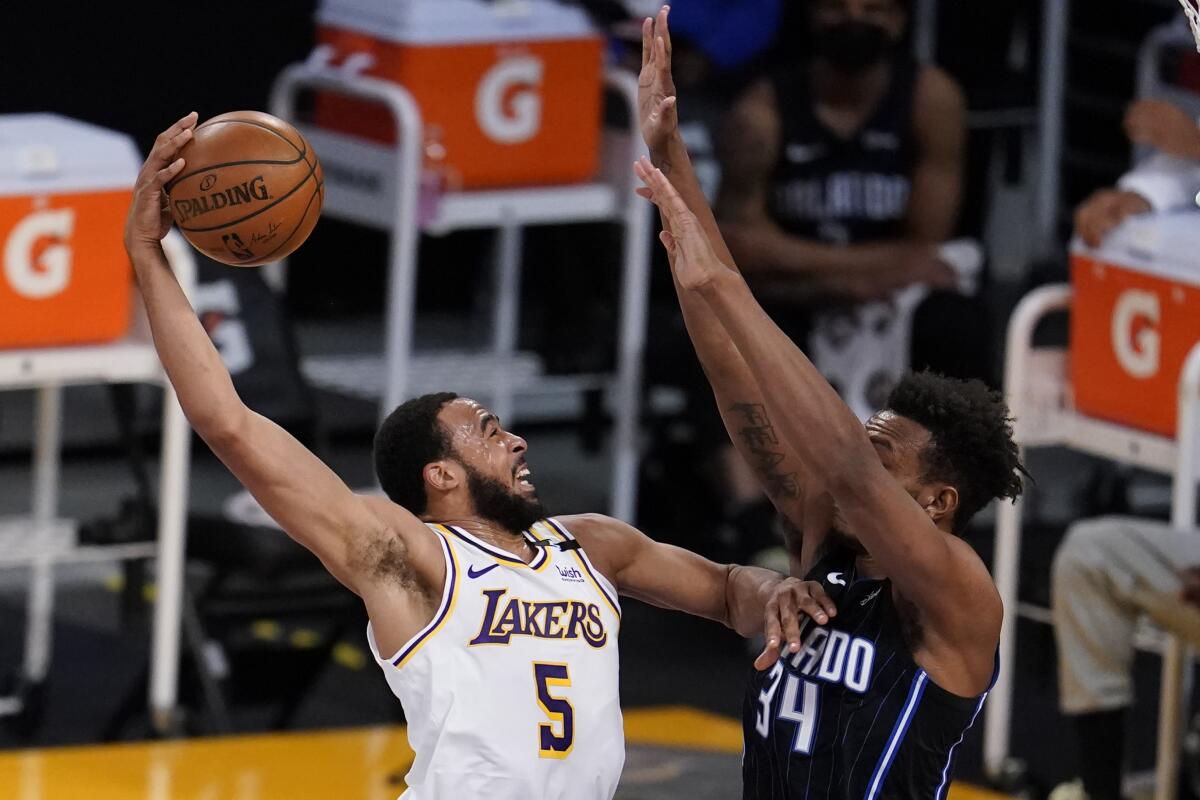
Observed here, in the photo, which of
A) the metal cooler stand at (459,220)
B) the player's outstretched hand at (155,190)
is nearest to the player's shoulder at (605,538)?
the player's outstretched hand at (155,190)

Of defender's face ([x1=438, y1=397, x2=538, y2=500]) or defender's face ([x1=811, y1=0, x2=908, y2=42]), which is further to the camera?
defender's face ([x1=811, y1=0, x2=908, y2=42])

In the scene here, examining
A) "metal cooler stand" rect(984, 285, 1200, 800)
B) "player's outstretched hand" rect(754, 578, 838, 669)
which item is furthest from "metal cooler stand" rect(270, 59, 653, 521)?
"player's outstretched hand" rect(754, 578, 838, 669)

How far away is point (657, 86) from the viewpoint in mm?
4066

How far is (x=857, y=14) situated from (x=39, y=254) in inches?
109

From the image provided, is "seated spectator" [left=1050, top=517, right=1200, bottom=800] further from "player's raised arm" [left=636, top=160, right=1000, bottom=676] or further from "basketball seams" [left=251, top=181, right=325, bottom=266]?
"basketball seams" [left=251, top=181, right=325, bottom=266]

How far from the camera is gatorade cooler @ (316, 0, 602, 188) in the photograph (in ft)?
24.7

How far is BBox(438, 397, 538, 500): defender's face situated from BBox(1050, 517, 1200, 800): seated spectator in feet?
7.72

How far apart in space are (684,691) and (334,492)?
3.67 m

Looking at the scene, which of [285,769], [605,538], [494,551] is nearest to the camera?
[494,551]

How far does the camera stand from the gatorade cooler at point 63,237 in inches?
245

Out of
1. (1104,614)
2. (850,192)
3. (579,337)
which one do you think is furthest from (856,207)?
(1104,614)

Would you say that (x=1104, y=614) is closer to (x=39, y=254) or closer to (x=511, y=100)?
(x=511, y=100)

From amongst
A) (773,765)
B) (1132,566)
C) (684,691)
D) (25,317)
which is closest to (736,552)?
(684,691)

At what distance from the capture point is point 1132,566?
6.09 m
